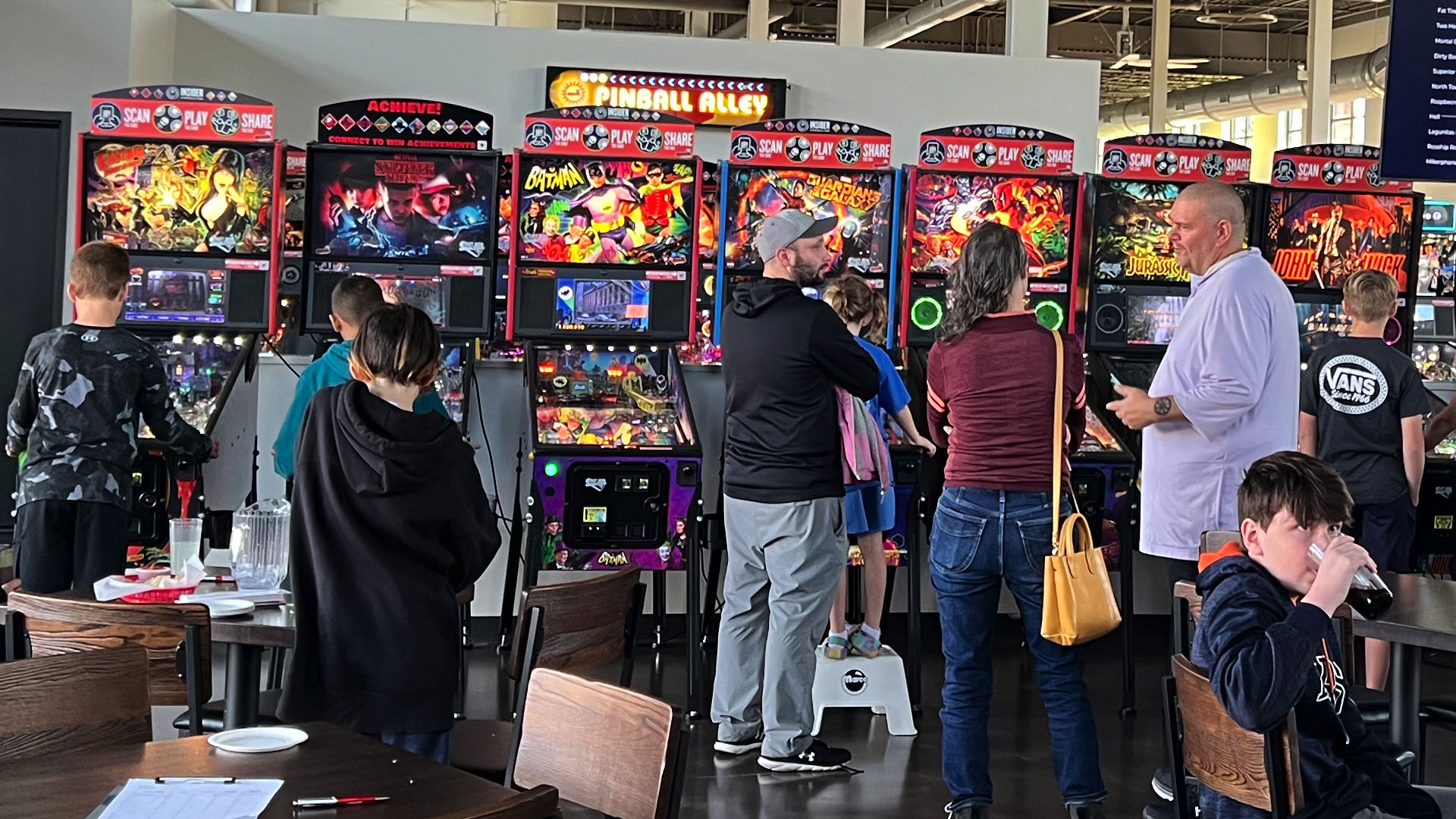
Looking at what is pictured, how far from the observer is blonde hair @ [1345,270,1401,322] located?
497cm

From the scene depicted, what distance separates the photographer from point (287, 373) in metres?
6.07

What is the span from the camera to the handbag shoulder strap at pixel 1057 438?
353cm

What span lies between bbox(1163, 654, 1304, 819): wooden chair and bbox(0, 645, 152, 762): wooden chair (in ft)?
5.08

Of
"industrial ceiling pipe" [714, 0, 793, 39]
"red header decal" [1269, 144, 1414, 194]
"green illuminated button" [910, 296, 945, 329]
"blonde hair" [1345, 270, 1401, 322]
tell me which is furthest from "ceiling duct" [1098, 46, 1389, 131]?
"blonde hair" [1345, 270, 1401, 322]

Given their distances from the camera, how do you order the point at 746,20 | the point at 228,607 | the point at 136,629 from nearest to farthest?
the point at 136,629 < the point at 228,607 < the point at 746,20

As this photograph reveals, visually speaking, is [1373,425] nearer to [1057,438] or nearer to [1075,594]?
[1057,438]

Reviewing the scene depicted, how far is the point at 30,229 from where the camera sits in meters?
6.77

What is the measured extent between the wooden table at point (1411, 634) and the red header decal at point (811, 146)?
2857 mm

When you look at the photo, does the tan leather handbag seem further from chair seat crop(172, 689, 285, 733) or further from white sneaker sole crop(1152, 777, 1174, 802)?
chair seat crop(172, 689, 285, 733)

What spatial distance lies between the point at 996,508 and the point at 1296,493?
1238mm

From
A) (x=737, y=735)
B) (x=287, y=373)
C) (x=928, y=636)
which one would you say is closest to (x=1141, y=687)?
(x=928, y=636)

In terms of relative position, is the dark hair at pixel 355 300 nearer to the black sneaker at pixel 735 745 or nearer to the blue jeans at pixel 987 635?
the black sneaker at pixel 735 745

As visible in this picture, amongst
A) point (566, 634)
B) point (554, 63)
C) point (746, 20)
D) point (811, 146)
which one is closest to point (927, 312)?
point (811, 146)

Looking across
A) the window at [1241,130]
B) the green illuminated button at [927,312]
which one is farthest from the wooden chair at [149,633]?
the window at [1241,130]
